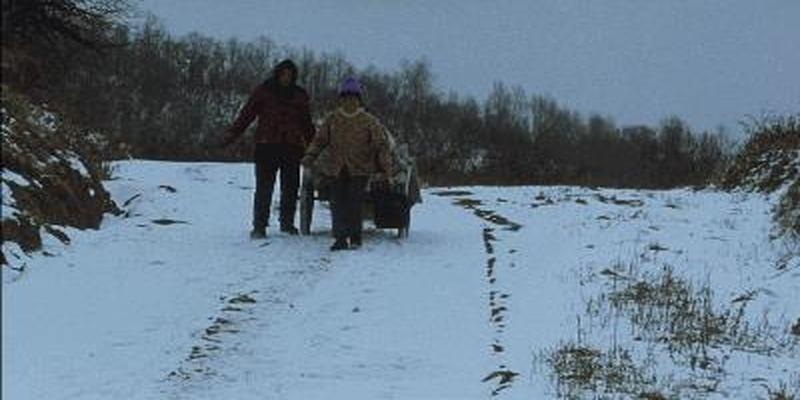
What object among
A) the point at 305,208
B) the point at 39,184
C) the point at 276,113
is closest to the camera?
the point at 39,184

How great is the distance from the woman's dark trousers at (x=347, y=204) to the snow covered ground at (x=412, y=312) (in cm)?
28

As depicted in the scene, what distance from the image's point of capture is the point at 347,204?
12352 millimetres

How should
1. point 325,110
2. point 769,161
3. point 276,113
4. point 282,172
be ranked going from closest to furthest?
1. point 276,113
2. point 282,172
3. point 769,161
4. point 325,110

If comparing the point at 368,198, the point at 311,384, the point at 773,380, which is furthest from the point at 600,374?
the point at 368,198

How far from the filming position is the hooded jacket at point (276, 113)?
13.0 meters

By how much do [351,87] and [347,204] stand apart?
128 centimetres

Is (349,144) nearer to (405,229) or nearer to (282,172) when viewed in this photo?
(282,172)

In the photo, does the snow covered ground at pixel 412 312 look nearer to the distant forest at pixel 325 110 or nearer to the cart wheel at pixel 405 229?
the cart wheel at pixel 405 229

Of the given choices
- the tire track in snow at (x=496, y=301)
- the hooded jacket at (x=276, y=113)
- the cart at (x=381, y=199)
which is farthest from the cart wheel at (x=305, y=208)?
the tire track in snow at (x=496, y=301)

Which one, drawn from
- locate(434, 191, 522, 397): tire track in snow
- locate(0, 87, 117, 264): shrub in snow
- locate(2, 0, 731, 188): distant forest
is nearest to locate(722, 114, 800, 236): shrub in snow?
locate(434, 191, 522, 397): tire track in snow

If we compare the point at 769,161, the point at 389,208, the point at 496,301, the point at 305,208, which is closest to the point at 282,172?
the point at 305,208

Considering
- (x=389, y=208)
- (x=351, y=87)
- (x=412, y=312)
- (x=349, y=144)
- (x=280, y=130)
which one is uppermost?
(x=351, y=87)

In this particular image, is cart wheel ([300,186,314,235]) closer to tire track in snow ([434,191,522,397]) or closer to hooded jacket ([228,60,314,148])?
hooded jacket ([228,60,314,148])

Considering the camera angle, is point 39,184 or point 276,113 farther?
point 276,113
